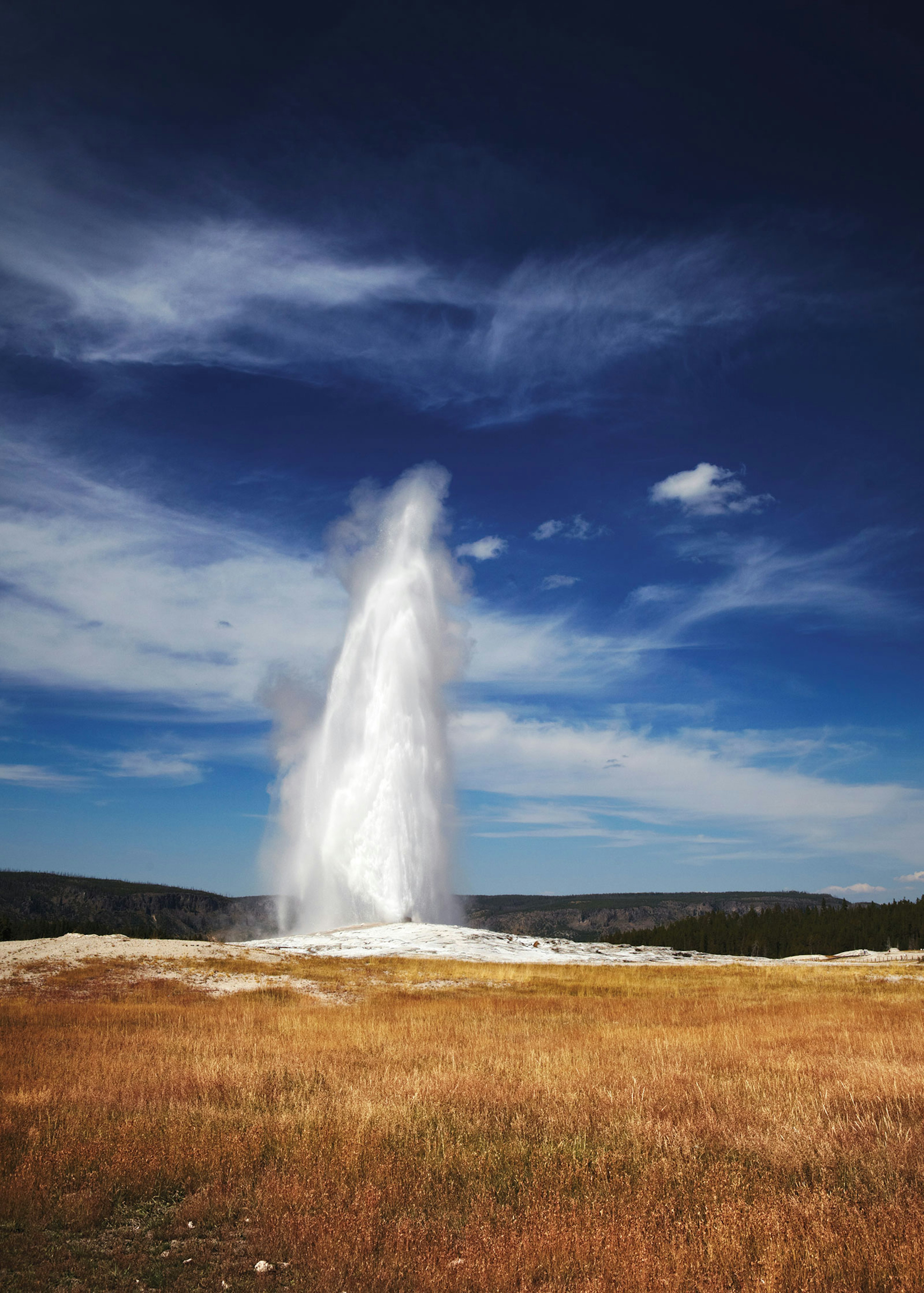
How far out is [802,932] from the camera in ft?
381

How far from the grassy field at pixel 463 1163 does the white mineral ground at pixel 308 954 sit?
15.4 metres

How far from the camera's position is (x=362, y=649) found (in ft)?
208

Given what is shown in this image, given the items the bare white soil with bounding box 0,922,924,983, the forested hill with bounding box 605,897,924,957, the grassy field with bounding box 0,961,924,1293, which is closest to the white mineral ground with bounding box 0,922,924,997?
the bare white soil with bounding box 0,922,924,983

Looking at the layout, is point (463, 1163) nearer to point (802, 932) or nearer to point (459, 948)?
point (459, 948)

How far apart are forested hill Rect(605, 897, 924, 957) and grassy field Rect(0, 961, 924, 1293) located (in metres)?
99.2

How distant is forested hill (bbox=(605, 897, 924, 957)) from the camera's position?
10650 centimetres

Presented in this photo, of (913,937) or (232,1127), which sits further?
(913,937)

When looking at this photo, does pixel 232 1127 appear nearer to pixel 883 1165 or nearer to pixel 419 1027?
pixel 883 1165

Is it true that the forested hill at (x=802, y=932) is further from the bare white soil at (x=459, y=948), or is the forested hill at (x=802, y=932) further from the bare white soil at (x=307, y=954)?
the bare white soil at (x=459, y=948)

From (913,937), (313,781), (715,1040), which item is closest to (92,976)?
(715,1040)

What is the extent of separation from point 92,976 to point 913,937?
108775 millimetres

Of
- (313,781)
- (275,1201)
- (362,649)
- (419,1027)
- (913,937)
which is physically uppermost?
(362,649)

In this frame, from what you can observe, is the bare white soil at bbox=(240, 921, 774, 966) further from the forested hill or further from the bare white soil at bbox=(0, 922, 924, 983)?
the forested hill

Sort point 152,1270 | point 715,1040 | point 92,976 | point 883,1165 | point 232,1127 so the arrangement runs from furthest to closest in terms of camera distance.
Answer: point 92,976 → point 715,1040 → point 232,1127 → point 883,1165 → point 152,1270
